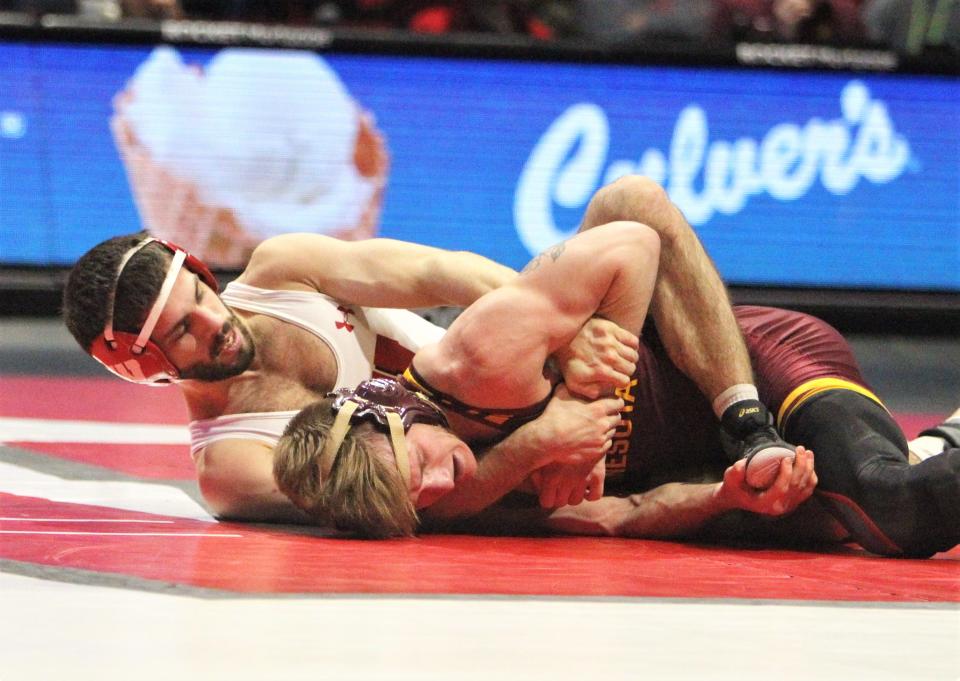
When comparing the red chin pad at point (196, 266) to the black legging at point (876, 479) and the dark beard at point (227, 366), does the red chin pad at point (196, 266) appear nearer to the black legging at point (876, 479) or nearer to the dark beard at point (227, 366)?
the dark beard at point (227, 366)

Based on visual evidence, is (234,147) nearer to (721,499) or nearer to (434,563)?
(721,499)

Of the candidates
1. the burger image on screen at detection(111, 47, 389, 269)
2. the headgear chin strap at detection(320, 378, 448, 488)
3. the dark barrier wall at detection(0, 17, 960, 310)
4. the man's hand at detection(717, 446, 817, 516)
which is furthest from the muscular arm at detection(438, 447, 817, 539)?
the burger image on screen at detection(111, 47, 389, 269)

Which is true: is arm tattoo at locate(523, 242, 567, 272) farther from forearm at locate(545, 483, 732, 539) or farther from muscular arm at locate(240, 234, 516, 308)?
forearm at locate(545, 483, 732, 539)

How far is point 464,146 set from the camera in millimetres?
6445

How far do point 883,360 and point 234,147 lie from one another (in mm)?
3310

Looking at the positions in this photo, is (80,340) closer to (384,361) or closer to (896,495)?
(384,361)

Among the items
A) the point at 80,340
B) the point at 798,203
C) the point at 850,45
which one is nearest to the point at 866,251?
the point at 798,203

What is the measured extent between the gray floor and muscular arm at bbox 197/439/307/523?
9.07 feet

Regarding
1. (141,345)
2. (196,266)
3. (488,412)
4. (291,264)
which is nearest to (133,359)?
(141,345)

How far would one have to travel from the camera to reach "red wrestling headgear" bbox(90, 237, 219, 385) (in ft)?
10.3

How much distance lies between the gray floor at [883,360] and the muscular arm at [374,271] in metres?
2.51

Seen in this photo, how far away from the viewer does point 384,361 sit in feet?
11.9

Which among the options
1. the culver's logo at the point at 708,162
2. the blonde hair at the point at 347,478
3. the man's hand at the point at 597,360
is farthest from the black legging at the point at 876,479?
the culver's logo at the point at 708,162

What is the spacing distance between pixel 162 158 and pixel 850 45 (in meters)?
3.38
